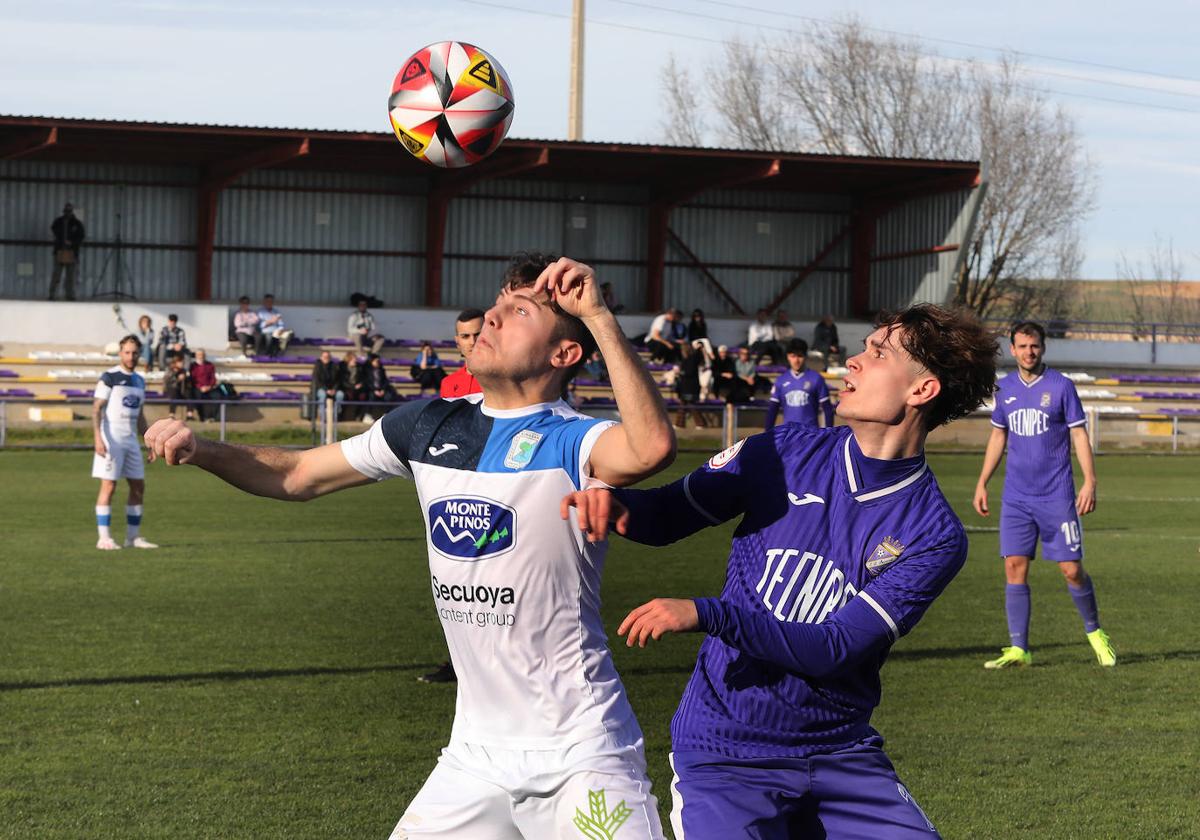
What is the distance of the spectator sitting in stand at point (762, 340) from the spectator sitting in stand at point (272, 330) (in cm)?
987

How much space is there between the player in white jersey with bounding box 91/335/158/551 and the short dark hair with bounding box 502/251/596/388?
1031 cm

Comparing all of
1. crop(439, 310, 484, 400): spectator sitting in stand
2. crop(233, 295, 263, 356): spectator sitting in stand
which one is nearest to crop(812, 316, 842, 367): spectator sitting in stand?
crop(233, 295, 263, 356): spectator sitting in stand

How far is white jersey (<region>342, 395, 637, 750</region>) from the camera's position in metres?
3.41

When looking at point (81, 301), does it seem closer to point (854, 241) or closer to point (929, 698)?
point (854, 241)

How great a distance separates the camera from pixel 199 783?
5.91 metres

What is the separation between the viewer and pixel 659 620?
2.82 meters

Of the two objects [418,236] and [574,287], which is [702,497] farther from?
[418,236]

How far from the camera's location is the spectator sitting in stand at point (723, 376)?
2825cm

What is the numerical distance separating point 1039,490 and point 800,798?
20.5 ft

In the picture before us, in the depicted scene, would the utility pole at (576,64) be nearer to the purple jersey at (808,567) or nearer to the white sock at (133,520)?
the white sock at (133,520)

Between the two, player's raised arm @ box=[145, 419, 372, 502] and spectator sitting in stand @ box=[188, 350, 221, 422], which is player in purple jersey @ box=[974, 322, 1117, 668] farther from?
spectator sitting in stand @ box=[188, 350, 221, 422]

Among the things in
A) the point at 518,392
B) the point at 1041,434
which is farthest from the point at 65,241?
the point at 518,392

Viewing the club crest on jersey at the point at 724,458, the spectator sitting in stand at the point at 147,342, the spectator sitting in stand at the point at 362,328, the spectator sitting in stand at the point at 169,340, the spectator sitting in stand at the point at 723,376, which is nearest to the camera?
the club crest on jersey at the point at 724,458

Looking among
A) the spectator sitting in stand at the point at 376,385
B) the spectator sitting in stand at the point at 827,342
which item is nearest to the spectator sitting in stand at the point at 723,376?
the spectator sitting in stand at the point at 827,342
